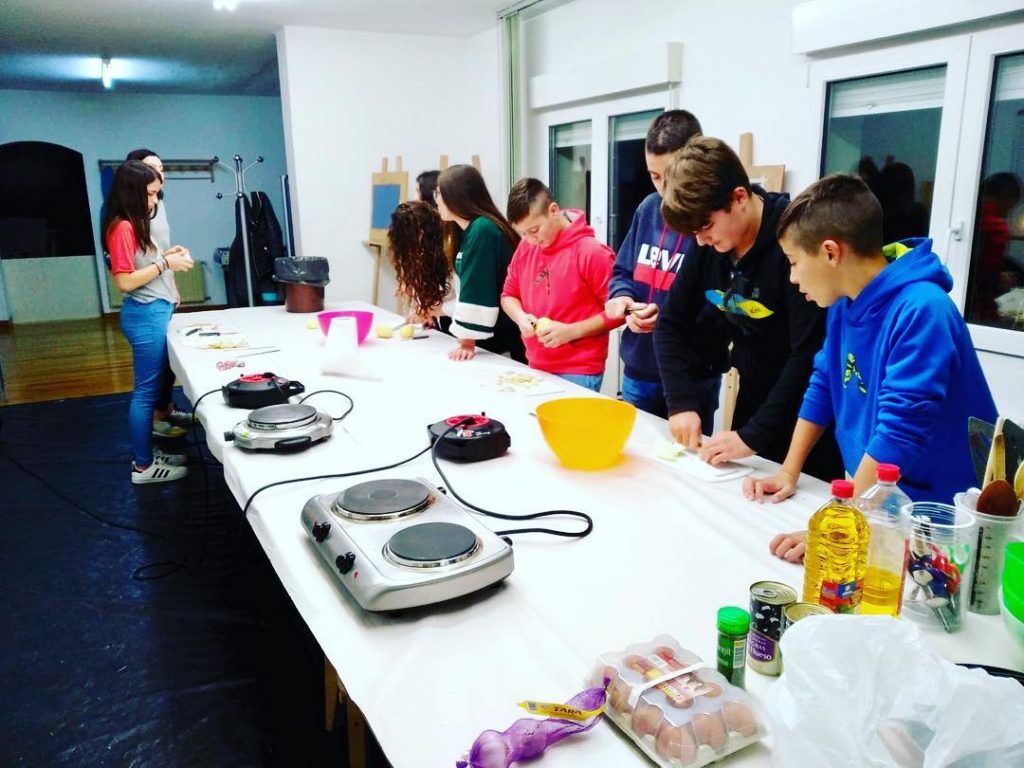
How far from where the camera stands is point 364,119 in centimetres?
536

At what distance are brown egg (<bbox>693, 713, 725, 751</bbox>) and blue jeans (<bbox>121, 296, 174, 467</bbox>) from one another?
3030 millimetres

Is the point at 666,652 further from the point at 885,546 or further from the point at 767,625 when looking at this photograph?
the point at 885,546

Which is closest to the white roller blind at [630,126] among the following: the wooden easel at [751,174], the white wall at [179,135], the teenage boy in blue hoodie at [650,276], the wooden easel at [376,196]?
the wooden easel at [751,174]

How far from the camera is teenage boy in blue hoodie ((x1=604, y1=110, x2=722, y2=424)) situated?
80.1 inches

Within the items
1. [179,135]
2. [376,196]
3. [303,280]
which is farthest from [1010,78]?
[179,135]

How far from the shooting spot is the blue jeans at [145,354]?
313 cm

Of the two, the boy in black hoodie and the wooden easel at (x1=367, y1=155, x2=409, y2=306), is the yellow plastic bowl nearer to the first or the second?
the boy in black hoodie

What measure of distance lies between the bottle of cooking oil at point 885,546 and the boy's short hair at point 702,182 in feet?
2.51

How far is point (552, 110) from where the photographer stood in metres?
4.74

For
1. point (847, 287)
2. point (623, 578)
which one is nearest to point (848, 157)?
point (847, 287)

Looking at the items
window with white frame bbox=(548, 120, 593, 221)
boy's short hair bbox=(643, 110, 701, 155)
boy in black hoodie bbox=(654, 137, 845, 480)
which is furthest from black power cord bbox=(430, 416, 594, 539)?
window with white frame bbox=(548, 120, 593, 221)

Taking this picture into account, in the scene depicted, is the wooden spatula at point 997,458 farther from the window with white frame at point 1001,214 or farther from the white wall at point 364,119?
the white wall at point 364,119

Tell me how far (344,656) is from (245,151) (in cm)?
874

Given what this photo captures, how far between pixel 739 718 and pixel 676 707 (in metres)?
0.06
